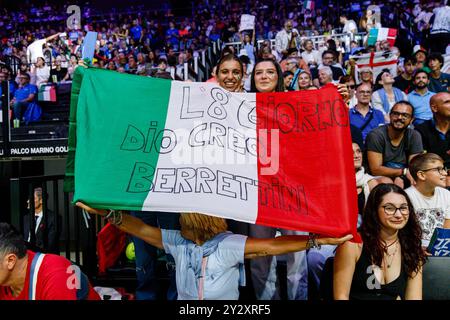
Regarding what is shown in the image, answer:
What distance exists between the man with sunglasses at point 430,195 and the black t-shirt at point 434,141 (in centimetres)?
99

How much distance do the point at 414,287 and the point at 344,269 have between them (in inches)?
18.0

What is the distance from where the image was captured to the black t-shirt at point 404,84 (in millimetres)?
7362

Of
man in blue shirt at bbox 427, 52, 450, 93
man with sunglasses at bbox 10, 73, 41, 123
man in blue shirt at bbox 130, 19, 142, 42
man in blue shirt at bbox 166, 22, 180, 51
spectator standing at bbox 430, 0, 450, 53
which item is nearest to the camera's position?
man in blue shirt at bbox 427, 52, 450, 93

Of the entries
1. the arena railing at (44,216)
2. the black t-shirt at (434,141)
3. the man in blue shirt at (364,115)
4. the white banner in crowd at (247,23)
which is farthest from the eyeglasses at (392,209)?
the white banner in crowd at (247,23)

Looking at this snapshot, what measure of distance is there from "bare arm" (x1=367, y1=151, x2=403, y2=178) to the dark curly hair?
1.33 metres

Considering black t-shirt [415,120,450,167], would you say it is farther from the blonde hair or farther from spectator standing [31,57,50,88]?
spectator standing [31,57,50,88]

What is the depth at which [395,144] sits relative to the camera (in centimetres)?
445

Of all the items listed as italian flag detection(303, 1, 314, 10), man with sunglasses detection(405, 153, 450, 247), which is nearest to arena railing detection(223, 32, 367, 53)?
italian flag detection(303, 1, 314, 10)

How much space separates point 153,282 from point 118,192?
1.02 meters

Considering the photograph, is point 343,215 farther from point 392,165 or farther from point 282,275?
point 392,165

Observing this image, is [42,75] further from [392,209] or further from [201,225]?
[392,209]

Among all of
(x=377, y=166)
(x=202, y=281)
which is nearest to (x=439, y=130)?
(x=377, y=166)

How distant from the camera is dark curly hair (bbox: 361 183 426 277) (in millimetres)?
A: 2932

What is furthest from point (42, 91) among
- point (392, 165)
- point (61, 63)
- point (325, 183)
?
point (325, 183)
